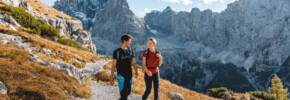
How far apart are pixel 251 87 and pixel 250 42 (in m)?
54.2

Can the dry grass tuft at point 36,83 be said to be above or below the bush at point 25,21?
below

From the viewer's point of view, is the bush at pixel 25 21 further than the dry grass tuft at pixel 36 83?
Yes

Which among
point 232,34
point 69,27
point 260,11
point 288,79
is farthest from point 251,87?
point 69,27

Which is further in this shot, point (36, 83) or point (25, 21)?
point (25, 21)

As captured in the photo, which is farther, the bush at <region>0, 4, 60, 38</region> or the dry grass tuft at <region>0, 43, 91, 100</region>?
the bush at <region>0, 4, 60, 38</region>

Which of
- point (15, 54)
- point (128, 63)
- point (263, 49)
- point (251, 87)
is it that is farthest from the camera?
point (263, 49)

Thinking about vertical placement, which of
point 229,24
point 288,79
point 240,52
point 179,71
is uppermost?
point 229,24

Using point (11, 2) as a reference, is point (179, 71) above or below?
below

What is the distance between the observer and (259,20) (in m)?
167

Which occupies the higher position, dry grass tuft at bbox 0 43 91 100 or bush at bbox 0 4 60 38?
bush at bbox 0 4 60 38

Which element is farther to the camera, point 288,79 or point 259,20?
point 259,20

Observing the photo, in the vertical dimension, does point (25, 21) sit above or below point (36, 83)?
above

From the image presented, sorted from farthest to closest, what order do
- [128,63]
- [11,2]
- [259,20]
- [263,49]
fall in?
[259,20] < [263,49] < [11,2] < [128,63]

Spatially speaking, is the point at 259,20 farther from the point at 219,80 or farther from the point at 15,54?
the point at 15,54
